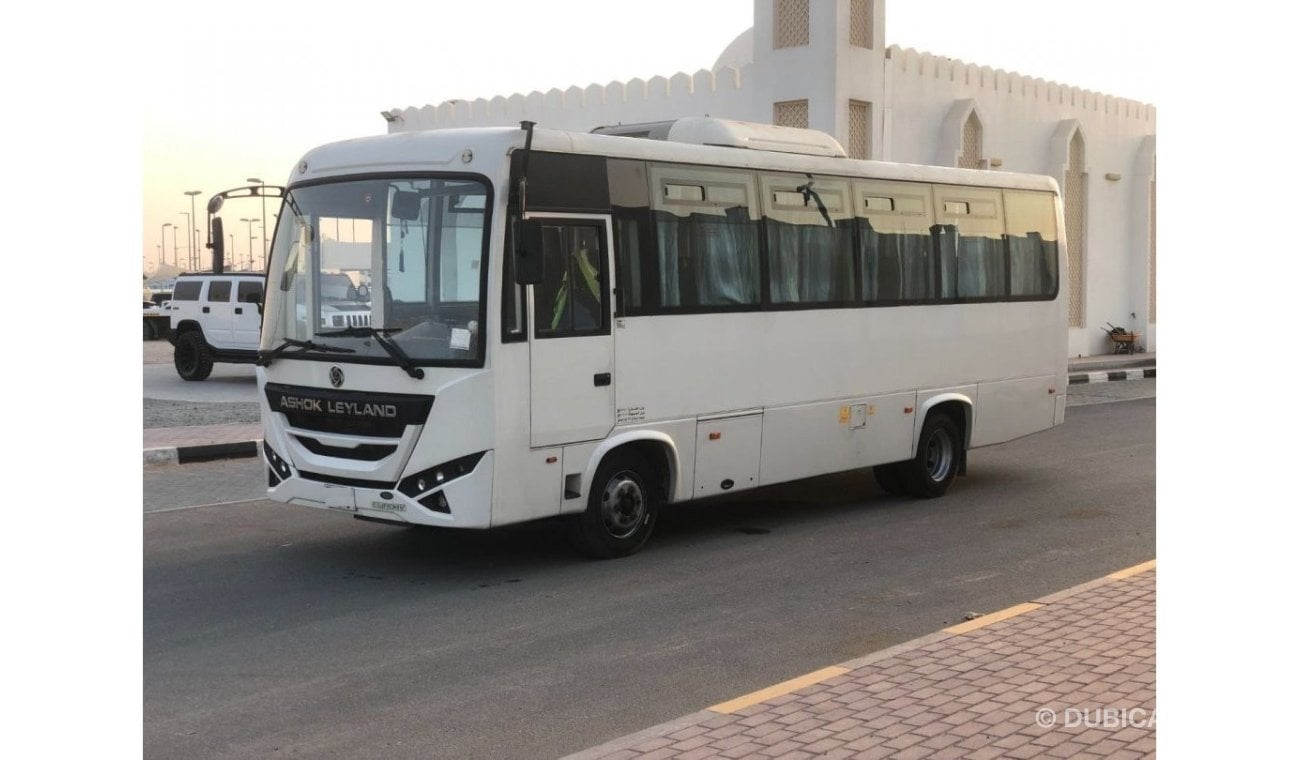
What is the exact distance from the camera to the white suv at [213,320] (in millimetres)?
25344

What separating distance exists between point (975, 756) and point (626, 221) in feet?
17.6

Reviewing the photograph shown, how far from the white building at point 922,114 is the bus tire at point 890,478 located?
1200cm

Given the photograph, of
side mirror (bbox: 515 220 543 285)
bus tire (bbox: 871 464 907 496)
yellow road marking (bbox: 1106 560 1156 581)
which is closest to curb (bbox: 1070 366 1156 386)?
bus tire (bbox: 871 464 907 496)

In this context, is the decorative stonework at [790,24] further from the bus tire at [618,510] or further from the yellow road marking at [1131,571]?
the yellow road marking at [1131,571]

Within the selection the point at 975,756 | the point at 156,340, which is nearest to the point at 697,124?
the point at 975,756

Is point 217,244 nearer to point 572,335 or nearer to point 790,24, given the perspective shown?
point 572,335

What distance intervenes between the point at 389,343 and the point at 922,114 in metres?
19.9

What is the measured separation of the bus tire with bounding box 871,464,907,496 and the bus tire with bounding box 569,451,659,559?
132 inches

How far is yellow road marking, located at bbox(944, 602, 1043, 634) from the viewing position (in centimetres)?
709

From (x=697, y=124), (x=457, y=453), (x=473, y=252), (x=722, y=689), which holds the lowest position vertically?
(x=722, y=689)

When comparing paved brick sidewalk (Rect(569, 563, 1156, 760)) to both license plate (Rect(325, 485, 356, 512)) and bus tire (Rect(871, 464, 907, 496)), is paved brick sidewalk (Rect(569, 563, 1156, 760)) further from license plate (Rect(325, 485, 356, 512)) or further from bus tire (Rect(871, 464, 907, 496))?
bus tire (Rect(871, 464, 907, 496))

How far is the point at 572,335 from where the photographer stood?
30.3 feet

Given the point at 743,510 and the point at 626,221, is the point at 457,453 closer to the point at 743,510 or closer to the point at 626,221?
the point at 626,221

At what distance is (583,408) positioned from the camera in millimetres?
9289
